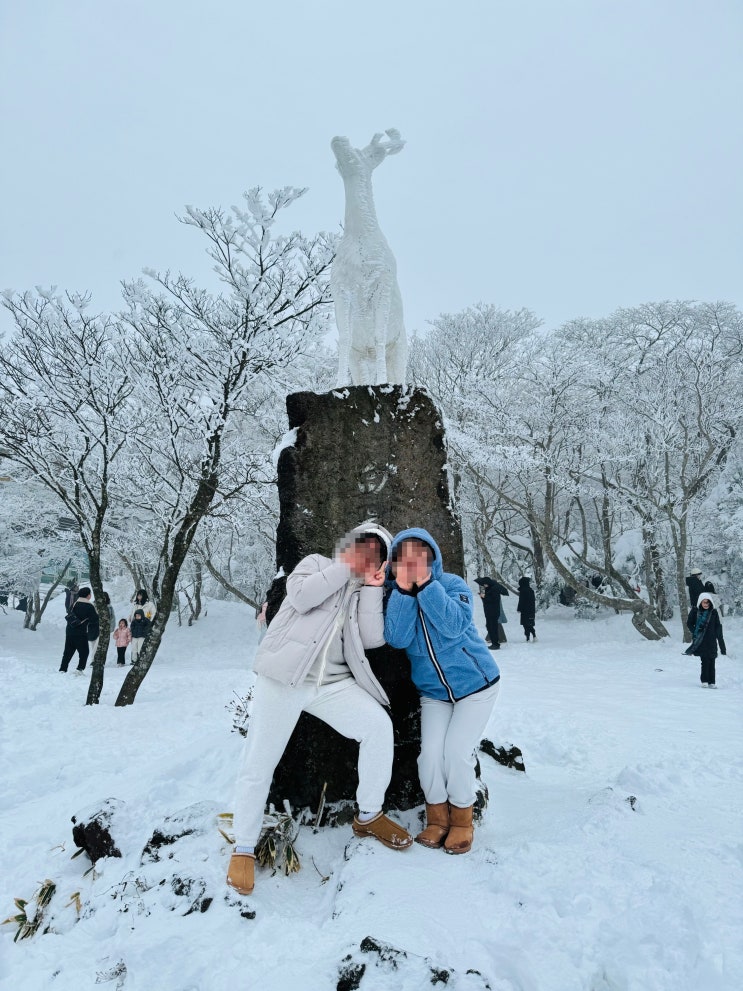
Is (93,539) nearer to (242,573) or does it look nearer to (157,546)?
(157,546)

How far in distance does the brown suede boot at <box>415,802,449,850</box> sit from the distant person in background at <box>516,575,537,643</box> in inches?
522

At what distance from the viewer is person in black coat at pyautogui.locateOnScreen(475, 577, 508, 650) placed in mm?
14172

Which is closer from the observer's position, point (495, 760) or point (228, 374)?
point (495, 760)

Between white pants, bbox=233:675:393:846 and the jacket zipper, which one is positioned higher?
the jacket zipper

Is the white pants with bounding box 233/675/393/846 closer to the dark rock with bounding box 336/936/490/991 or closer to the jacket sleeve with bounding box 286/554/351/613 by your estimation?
the jacket sleeve with bounding box 286/554/351/613

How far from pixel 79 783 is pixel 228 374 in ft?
18.2

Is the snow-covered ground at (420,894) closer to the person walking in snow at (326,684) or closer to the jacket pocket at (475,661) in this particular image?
the person walking in snow at (326,684)

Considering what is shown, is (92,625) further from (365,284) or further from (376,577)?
(376,577)

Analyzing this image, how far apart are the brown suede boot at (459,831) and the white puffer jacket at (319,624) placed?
1.94ft

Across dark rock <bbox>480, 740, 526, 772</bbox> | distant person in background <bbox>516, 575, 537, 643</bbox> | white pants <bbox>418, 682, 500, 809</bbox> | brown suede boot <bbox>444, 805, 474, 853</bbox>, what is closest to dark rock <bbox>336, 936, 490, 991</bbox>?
brown suede boot <bbox>444, 805, 474, 853</bbox>

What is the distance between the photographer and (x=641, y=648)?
14.0 meters

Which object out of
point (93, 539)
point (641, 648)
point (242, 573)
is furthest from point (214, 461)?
point (242, 573)

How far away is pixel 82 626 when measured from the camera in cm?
1139

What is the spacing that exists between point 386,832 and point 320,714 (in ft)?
1.90
